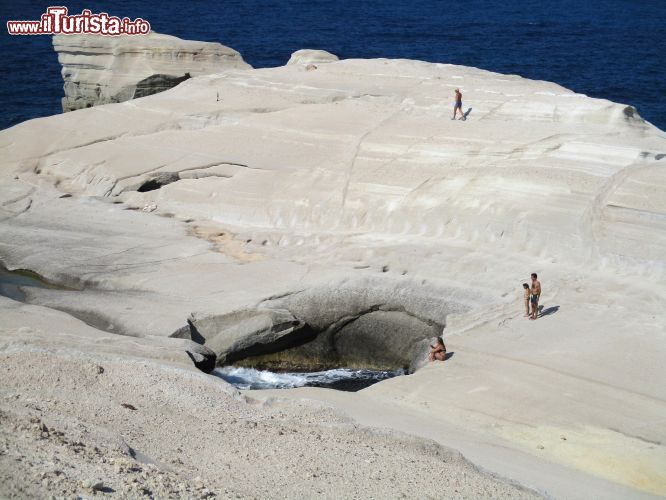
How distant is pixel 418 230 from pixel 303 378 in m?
5.67

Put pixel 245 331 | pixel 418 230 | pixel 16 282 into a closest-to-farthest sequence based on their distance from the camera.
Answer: pixel 245 331
pixel 16 282
pixel 418 230

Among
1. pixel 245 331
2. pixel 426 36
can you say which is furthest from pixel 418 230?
pixel 426 36

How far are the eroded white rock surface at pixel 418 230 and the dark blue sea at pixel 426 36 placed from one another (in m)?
17.7

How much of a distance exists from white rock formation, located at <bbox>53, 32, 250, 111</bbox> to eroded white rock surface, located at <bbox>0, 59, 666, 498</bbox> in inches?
214

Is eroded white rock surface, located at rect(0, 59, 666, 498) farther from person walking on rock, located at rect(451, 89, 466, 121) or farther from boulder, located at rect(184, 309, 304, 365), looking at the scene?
boulder, located at rect(184, 309, 304, 365)

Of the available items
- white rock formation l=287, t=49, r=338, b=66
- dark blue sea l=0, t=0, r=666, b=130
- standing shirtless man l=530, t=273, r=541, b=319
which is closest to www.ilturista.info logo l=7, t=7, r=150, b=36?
dark blue sea l=0, t=0, r=666, b=130

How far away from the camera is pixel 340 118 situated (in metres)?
30.3

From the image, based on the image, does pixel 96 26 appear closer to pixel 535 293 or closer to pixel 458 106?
pixel 458 106

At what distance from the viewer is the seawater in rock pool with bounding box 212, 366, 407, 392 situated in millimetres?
21938

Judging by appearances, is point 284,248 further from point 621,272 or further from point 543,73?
point 543,73

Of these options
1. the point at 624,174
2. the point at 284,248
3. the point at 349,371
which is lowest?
the point at 349,371

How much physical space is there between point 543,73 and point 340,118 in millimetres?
29065

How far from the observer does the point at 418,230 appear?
85.2 feet

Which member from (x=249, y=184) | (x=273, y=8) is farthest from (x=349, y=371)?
(x=273, y=8)
